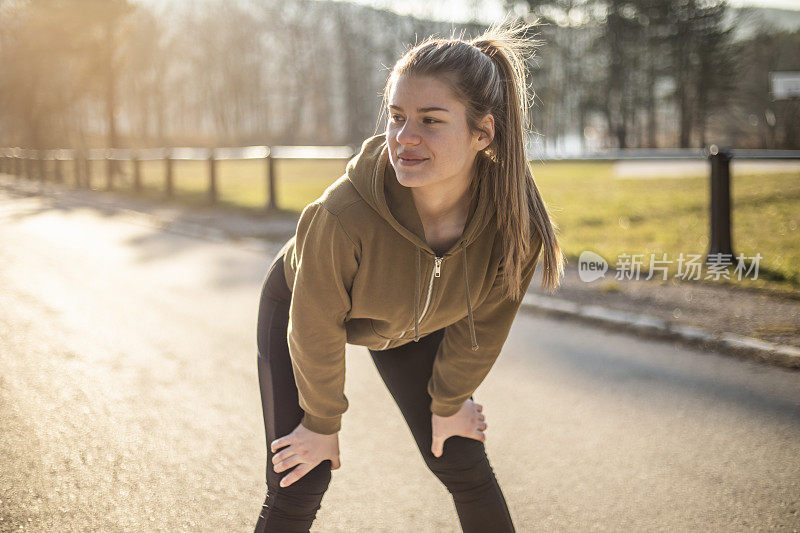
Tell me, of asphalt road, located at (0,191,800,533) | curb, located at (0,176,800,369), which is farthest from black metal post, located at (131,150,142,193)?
curb, located at (0,176,800,369)

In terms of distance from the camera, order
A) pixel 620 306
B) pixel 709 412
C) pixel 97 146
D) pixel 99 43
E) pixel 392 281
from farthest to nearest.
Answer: pixel 97 146
pixel 99 43
pixel 620 306
pixel 709 412
pixel 392 281

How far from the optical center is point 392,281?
2059 mm

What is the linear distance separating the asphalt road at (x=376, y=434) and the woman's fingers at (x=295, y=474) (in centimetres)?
74

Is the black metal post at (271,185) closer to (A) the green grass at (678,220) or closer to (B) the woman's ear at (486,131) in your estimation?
(A) the green grass at (678,220)

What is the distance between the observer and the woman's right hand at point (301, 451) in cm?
210

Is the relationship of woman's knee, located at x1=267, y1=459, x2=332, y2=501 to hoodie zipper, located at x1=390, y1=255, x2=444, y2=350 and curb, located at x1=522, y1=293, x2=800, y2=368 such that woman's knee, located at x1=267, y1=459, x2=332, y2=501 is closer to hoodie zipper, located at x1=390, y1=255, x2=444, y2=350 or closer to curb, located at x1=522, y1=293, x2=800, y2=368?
hoodie zipper, located at x1=390, y1=255, x2=444, y2=350

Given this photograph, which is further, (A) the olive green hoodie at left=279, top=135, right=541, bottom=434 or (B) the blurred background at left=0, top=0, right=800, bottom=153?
(B) the blurred background at left=0, top=0, right=800, bottom=153

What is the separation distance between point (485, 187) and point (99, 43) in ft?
91.9

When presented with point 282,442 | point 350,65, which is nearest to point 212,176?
point 282,442

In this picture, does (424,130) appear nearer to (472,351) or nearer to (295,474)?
(472,351)

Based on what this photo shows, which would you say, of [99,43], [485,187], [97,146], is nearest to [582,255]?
[485,187]

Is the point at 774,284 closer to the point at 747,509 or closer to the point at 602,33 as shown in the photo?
the point at 747,509

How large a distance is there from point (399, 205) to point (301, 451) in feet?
2.52

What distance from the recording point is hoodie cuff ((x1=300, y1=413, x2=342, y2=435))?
2123 mm
